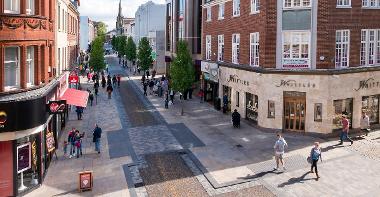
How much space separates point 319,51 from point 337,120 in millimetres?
4891

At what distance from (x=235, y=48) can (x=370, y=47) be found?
34.6ft

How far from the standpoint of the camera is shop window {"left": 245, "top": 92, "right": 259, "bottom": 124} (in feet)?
99.7

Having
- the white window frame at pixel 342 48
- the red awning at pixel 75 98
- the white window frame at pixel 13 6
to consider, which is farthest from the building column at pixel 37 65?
the white window frame at pixel 342 48

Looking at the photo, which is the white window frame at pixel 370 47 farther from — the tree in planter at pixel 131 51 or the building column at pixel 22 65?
the tree in planter at pixel 131 51

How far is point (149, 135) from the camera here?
27828mm

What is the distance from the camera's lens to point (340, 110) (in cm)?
2802

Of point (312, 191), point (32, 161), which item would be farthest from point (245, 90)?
point (32, 161)

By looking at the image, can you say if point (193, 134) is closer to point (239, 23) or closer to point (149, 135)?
point (149, 135)

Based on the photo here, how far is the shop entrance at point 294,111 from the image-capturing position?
27.7 m

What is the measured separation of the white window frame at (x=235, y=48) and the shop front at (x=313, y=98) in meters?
4.25

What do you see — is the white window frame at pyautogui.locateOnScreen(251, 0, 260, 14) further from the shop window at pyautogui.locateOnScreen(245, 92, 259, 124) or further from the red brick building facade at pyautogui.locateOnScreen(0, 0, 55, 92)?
the red brick building facade at pyautogui.locateOnScreen(0, 0, 55, 92)

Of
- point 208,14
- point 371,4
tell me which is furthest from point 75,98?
point 371,4

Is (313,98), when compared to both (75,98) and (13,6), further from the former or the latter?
(13,6)

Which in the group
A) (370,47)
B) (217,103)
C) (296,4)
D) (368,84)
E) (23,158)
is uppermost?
(296,4)
